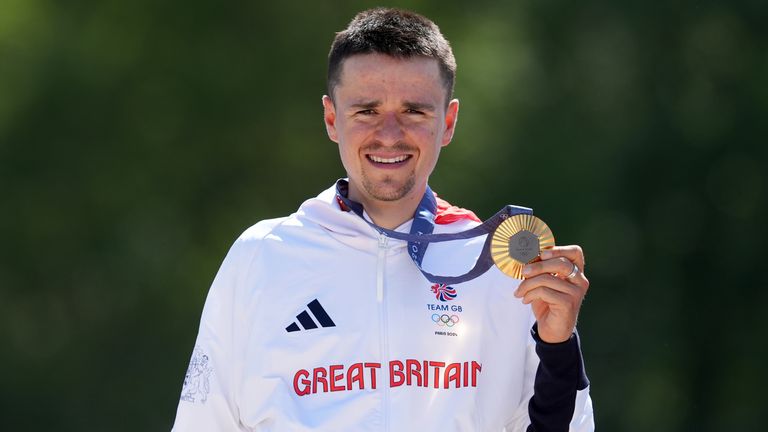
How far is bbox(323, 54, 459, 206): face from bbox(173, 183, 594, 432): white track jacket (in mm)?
165

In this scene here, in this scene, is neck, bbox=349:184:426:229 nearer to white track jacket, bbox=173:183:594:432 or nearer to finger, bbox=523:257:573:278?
white track jacket, bbox=173:183:594:432

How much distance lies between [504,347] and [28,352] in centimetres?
785

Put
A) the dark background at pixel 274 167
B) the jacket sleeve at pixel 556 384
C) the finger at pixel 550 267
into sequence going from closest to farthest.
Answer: the finger at pixel 550 267, the jacket sleeve at pixel 556 384, the dark background at pixel 274 167

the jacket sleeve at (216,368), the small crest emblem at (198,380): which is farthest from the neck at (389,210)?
the small crest emblem at (198,380)

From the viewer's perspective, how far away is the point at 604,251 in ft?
32.3

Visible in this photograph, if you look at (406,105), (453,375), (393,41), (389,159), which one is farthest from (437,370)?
(393,41)

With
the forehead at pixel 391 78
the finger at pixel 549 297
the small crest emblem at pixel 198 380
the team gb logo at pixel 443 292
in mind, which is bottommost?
Result: the small crest emblem at pixel 198 380

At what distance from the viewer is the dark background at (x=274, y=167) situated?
9.86m

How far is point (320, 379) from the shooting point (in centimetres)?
308

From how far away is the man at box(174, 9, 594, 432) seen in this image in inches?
120

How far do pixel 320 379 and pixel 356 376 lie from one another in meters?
0.10

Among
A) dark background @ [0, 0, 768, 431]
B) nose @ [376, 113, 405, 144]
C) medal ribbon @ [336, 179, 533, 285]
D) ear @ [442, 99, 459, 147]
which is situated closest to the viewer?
medal ribbon @ [336, 179, 533, 285]

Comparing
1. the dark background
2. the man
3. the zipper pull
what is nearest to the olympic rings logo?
the man

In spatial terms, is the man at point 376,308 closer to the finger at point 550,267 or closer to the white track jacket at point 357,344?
the white track jacket at point 357,344
